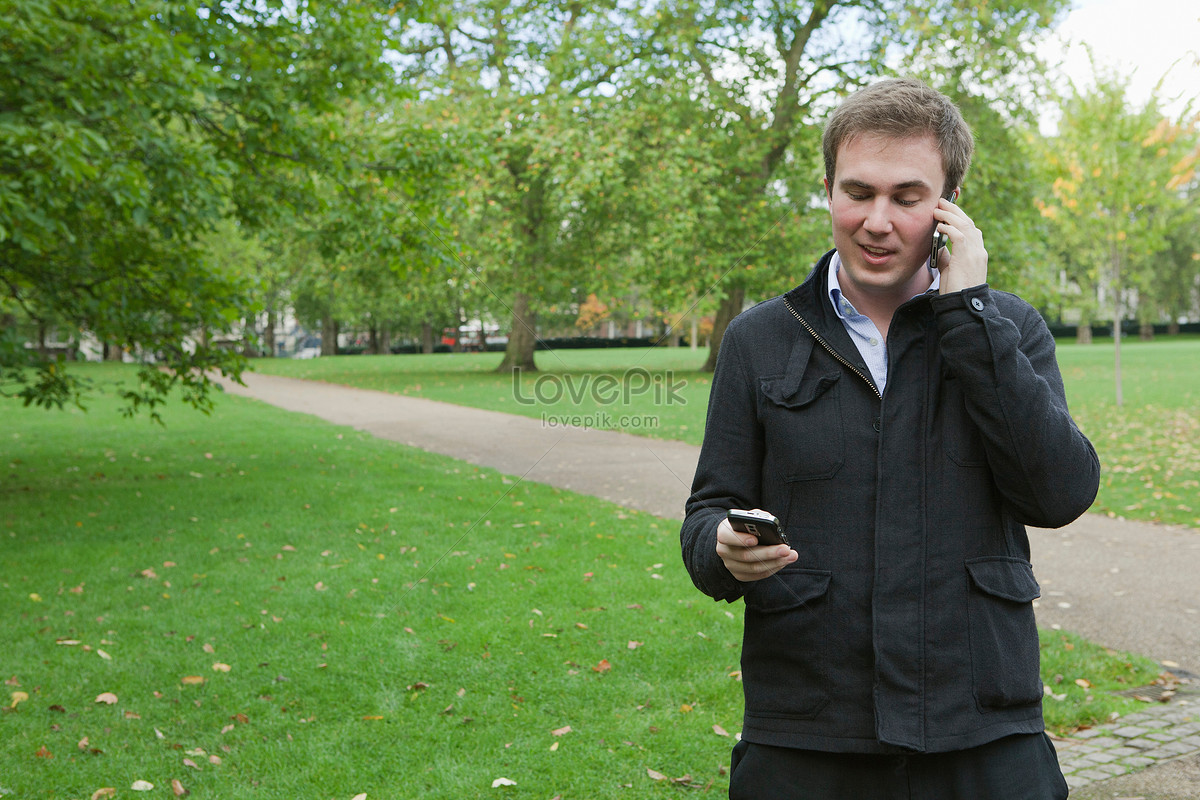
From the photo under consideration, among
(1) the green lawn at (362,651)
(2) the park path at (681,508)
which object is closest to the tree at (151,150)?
(1) the green lawn at (362,651)

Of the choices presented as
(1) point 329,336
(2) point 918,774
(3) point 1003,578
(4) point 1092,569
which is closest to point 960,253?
(3) point 1003,578

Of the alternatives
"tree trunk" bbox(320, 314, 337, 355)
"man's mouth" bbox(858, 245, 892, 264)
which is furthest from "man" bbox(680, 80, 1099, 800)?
"tree trunk" bbox(320, 314, 337, 355)

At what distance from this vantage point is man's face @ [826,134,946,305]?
1747 mm

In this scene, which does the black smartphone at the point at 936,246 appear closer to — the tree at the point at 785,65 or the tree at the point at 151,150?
the tree at the point at 151,150

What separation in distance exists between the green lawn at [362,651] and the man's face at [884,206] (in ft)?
9.48

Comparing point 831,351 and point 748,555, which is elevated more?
point 831,351

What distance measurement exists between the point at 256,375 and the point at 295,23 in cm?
2642

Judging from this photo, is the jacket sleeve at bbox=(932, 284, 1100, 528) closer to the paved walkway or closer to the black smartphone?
the black smartphone

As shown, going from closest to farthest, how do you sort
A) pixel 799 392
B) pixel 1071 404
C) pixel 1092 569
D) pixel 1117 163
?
pixel 799 392 < pixel 1092 569 < pixel 1117 163 < pixel 1071 404

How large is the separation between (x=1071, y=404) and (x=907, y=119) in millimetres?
19022

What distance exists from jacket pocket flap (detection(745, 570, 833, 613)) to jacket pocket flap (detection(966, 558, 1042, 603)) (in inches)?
10.3

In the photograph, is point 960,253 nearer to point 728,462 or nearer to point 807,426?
point 807,426

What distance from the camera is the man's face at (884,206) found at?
1.75m

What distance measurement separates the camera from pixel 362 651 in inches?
216
